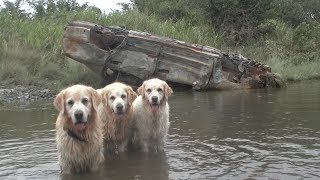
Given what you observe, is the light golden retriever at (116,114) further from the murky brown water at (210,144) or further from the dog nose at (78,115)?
the dog nose at (78,115)

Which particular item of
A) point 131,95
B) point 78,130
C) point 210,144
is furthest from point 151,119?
point 78,130

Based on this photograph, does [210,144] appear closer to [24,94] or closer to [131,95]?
[131,95]

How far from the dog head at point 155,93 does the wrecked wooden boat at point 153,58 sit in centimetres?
978

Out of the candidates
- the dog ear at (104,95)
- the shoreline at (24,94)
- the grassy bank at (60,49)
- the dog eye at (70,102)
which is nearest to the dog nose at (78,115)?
the dog eye at (70,102)

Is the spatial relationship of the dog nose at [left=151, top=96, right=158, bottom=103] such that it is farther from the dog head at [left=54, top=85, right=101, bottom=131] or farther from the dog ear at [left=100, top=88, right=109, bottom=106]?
the dog head at [left=54, top=85, right=101, bottom=131]

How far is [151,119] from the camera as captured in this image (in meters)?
8.34

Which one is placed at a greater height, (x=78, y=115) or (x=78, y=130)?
(x=78, y=115)

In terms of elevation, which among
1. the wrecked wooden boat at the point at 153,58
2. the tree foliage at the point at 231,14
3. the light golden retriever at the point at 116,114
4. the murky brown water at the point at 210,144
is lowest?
the murky brown water at the point at 210,144

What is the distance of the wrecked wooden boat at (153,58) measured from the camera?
18.2m

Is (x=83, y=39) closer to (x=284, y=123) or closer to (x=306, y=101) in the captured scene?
(x=306, y=101)

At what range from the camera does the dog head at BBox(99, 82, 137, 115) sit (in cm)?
776

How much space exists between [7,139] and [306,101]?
28.3 feet

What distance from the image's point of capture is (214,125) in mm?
10828

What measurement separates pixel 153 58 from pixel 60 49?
4998 millimetres
